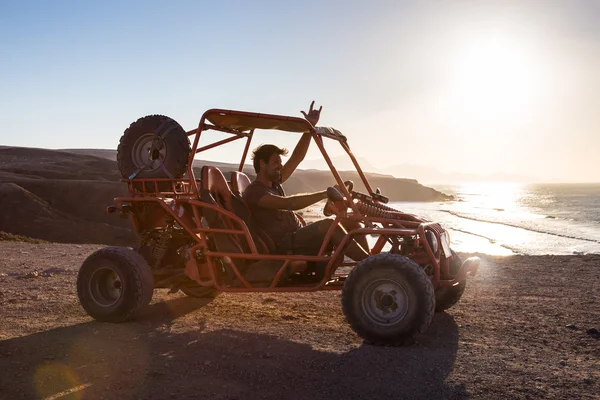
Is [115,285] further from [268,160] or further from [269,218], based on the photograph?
[268,160]

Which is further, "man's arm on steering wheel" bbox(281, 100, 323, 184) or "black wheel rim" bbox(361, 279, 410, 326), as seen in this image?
"man's arm on steering wheel" bbox(281, 100, 323, 184)

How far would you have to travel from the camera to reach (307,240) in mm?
6664

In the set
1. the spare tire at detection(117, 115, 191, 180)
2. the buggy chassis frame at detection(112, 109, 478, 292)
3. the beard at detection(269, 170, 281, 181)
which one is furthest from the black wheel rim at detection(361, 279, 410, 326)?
the spare tire at detection(117, 115, 191, 180)

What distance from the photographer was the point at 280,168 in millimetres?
7160

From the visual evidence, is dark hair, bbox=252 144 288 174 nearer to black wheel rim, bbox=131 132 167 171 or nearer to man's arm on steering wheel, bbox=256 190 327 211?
man's arm on steering wheel, bbox=256 190 327 211

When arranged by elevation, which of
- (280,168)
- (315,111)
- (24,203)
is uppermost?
(315,111)

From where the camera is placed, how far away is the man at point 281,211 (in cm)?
654

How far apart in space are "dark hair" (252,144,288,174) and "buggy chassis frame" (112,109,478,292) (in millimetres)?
250

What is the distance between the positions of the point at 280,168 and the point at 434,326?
2.63 metres

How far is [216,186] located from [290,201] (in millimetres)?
1014

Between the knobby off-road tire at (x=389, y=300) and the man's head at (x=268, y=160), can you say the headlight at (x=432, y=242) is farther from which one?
the man's head at (x=268, y=160)

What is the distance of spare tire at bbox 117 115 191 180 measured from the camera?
22.6 feet

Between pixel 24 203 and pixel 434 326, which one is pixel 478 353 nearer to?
pixel 434 326

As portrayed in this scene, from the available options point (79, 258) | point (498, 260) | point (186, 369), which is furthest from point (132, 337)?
point (498, 260)
